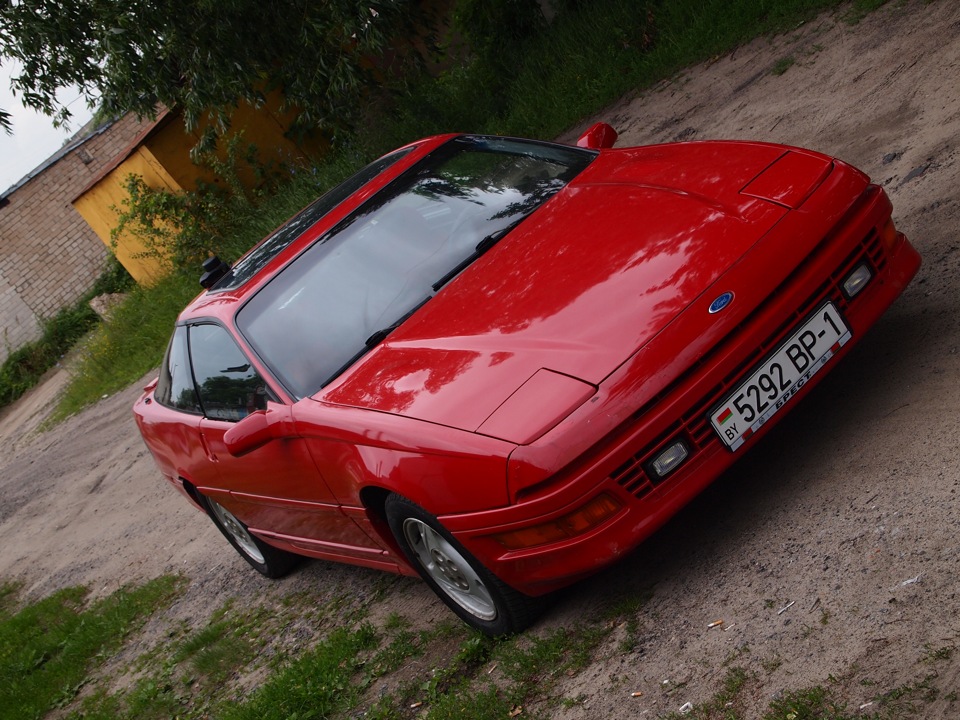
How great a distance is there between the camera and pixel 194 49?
10875 millimetres

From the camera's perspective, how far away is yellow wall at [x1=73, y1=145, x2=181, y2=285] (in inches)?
613

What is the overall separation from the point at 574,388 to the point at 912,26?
588 centimetres

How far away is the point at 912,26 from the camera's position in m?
7.62

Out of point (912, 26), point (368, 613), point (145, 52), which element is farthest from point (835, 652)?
point (145, 52)

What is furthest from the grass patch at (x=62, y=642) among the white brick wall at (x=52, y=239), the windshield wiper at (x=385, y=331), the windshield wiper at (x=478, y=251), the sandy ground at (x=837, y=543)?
the white brick wall at (x=52, y=239)

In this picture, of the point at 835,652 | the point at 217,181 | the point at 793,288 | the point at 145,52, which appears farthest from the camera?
the point at 217,181

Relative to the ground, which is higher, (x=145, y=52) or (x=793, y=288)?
(x=145, y=52)

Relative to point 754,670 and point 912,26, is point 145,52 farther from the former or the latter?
point 754,670

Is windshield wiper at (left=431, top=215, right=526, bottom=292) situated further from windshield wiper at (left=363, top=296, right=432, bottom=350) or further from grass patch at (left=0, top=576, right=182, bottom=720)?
grass patch at (left=0, top=576, right=182, bottom=720)

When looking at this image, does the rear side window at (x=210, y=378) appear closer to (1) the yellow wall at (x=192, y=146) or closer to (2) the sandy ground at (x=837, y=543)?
(2) the sandy ground at (x=837, y=543)

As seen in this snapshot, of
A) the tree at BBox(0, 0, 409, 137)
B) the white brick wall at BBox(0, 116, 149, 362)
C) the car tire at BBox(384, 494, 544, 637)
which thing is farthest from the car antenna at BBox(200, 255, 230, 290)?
the white brick wall at BBox(0, 116, 149, 362)

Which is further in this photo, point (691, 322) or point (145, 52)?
point (145, 52)

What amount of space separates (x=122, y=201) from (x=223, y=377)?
1261cm

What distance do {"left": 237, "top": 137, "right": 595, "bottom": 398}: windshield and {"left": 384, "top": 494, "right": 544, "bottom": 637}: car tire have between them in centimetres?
69
